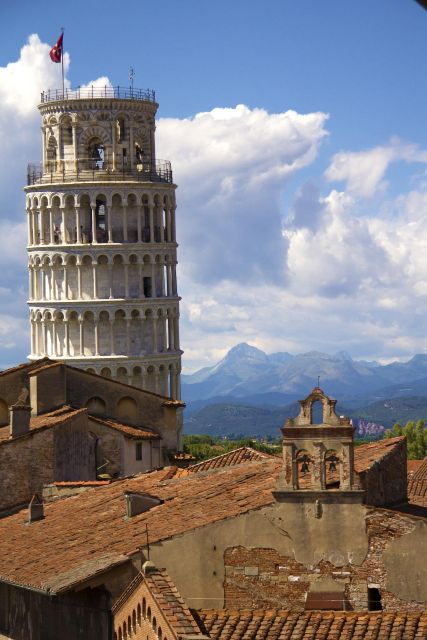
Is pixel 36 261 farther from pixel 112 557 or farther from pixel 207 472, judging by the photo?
pixel 112 557

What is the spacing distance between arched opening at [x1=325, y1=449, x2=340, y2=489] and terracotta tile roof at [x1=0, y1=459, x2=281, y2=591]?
137 cm

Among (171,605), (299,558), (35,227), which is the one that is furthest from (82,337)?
(171,605)

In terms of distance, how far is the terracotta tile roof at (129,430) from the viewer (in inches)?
2766

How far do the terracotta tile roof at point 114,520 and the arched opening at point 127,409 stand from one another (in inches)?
697

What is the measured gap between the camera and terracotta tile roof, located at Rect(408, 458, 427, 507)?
177ft

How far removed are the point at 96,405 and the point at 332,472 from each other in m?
28.2

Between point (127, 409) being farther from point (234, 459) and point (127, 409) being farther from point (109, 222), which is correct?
point (109, 222)

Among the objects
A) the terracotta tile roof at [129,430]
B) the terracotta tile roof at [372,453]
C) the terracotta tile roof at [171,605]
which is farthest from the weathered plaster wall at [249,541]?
the terracotta tile roof at [129,430]

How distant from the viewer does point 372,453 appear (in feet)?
162

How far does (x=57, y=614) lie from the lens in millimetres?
44875

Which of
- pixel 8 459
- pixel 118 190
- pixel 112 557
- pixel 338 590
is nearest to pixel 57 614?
pixel 112 557

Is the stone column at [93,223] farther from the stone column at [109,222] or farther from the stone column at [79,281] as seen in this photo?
the stone column at [79,281]

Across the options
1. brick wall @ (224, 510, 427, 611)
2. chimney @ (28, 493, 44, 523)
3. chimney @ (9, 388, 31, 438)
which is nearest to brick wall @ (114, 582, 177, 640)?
brick wall @ (224, 510, 427, 611)

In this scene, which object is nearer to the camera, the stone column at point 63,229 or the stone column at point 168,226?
the stone column at point 63,229
